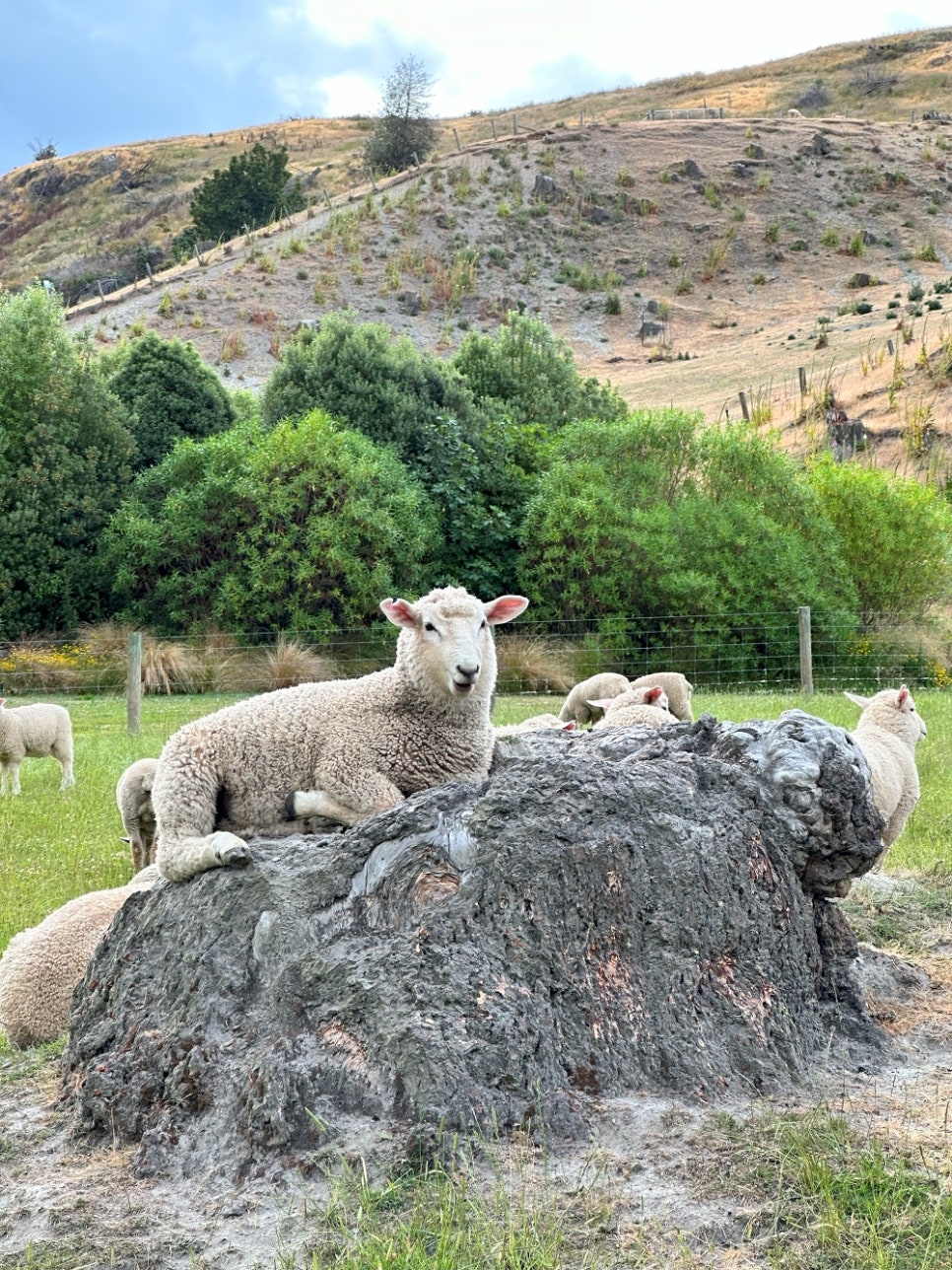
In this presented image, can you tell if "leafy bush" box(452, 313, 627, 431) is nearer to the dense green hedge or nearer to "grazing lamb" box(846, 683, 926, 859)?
the dense green hedge

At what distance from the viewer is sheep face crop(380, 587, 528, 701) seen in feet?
16.7

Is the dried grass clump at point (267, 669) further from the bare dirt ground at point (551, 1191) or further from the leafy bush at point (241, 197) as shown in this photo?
the leafy bush at point (241, 197)

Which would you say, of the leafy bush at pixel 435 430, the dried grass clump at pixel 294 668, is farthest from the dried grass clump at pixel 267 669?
the leafy bush at pixel 435 430

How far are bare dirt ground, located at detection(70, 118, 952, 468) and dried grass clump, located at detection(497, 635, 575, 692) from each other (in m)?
22.2

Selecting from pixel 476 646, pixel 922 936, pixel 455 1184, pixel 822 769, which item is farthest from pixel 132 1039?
pixel 922 936

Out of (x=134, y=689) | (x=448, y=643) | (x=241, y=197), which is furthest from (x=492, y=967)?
(x=241, y=197)

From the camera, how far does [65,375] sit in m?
27.2

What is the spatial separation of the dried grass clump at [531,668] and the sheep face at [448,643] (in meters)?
14.7

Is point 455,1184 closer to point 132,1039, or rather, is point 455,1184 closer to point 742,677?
point 132,1039

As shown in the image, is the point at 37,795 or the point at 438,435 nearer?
the point at 37,795

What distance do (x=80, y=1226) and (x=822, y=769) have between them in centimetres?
323

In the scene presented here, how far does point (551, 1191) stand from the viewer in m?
3.75

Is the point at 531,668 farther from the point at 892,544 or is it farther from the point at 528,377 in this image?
the point at 528,377

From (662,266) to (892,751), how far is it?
65511 millimetres
